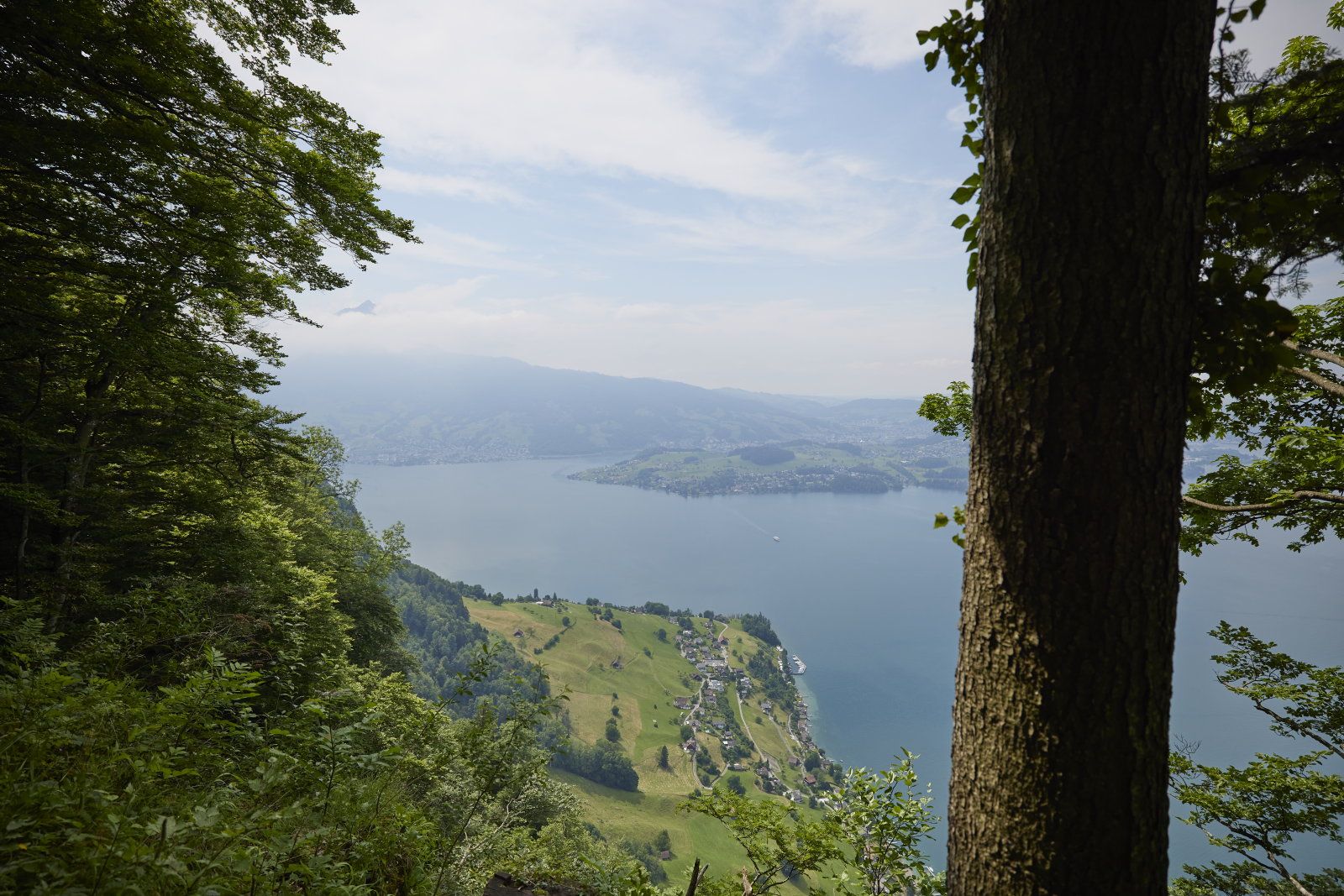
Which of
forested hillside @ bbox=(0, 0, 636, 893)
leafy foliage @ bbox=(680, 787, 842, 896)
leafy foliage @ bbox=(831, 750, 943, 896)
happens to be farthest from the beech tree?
leafy foliage @ bbox=(680, 787, 842, 896)

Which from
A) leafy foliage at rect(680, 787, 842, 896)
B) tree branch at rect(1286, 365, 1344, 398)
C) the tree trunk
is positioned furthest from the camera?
leafy foliage at rect(680, 787, 842, 896)

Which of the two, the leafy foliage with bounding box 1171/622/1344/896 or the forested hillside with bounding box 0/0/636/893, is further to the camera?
the leafy foliage with bounding box 1171/622/1344/896

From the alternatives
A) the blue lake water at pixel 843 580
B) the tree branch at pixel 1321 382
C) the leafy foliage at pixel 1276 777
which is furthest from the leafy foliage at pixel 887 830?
the blue lake water at pixel 843 580

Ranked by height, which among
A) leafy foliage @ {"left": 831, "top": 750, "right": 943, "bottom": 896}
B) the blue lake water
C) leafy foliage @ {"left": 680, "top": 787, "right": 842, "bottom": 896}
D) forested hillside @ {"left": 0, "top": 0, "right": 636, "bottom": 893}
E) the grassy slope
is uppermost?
forested hillside @ {"left": 0, "top": 0, "right": 636, "bottom": 893}

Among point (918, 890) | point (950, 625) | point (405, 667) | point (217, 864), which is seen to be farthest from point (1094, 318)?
point (950, 625)

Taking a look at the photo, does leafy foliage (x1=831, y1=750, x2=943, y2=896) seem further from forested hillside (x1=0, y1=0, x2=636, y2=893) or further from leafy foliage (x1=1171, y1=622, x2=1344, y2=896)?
leafy foliage (x1=1171, y1=622, x2=1344, y2=896)

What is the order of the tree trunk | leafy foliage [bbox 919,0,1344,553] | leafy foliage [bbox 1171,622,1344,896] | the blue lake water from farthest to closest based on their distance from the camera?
the blue lake water < leafy foliage [bbox 1171,622,1344,896] < leafy foliage [bbox 919,0,1344,553] < the tree trunk
